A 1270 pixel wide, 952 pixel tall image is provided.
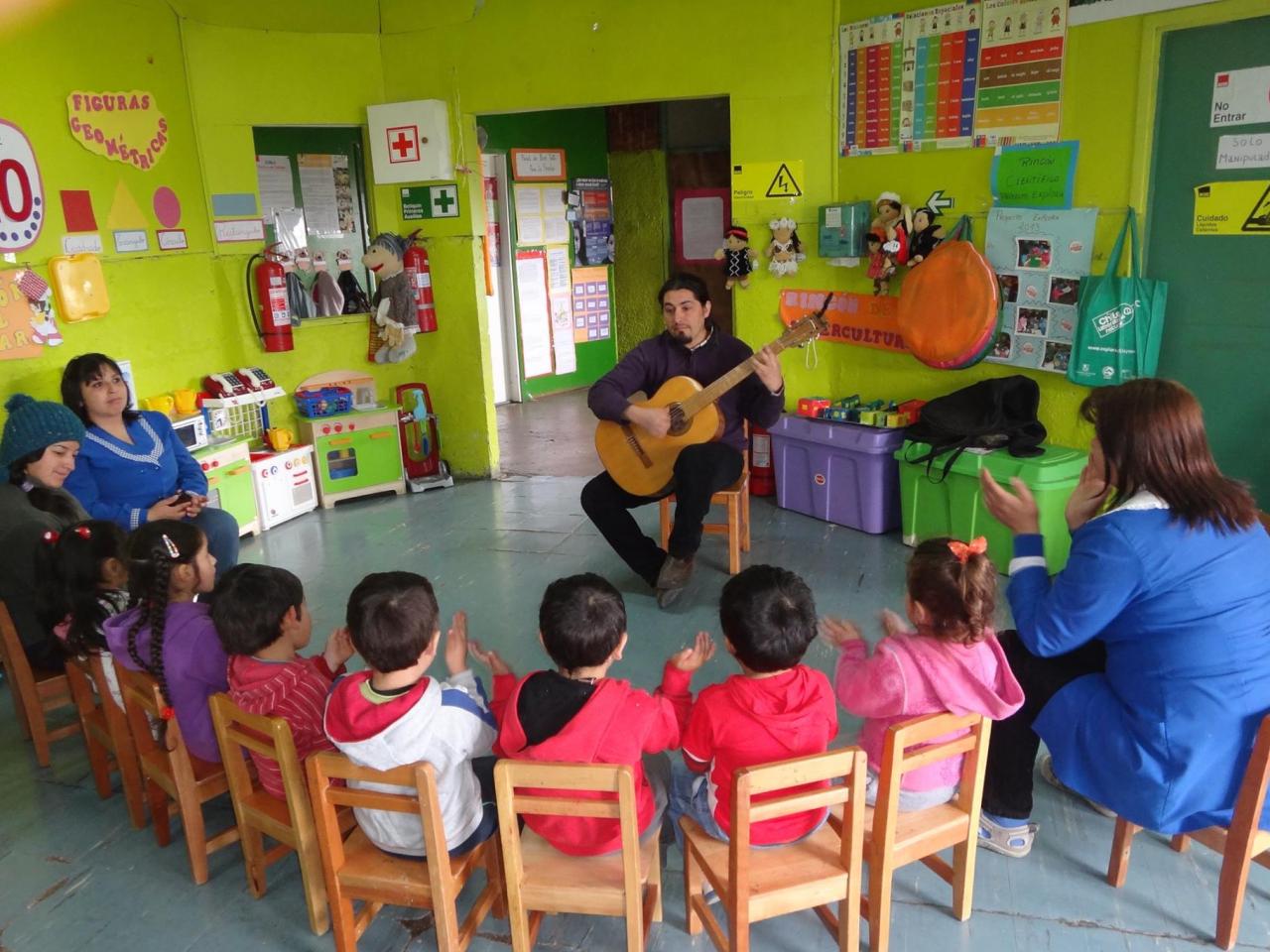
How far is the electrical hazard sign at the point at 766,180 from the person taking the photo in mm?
4781

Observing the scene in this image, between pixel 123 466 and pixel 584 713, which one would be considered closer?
pixel 584 713

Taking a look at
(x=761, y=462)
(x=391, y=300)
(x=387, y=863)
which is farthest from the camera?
(x=391, y=300)

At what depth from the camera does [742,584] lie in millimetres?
2000

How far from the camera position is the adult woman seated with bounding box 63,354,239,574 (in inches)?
147

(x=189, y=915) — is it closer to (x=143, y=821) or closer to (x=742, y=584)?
(x=143, y=821)

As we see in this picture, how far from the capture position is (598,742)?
1889 millimetres

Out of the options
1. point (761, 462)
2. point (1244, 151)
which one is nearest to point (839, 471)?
point (761, 462)

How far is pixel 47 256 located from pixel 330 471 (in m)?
1.78

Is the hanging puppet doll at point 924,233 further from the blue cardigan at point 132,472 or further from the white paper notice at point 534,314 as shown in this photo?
the white paper notice at point 534,314

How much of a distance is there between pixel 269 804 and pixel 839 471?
3.15m

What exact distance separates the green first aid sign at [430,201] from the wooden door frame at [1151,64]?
346cm

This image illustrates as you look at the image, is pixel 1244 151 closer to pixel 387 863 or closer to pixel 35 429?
pixel 387 863

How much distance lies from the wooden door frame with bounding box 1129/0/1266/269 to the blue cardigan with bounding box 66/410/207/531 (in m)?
3.91

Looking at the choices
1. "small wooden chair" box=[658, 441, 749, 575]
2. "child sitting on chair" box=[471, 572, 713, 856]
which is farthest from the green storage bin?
"child sitting on chair" box=[471, 572, 713, 856]
